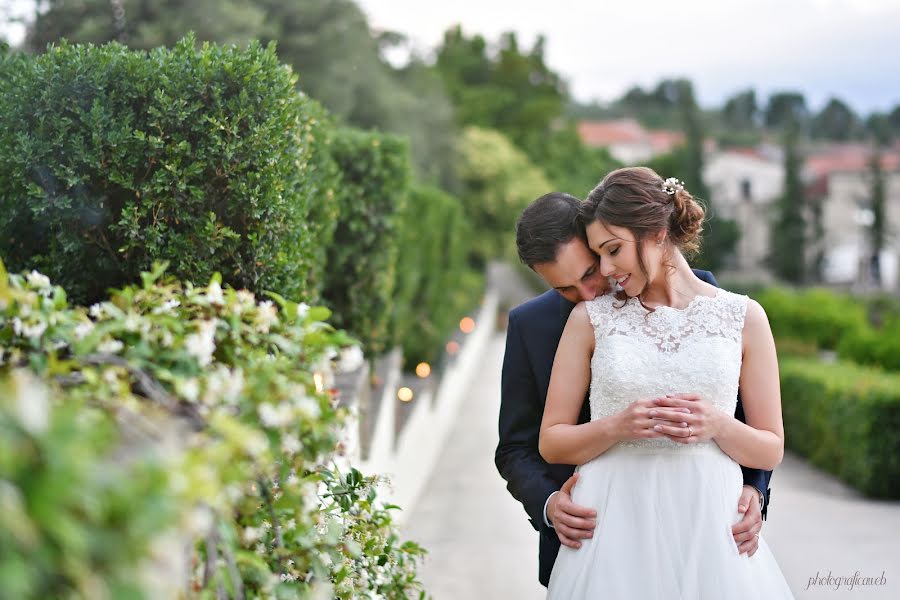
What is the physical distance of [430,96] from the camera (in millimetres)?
25422

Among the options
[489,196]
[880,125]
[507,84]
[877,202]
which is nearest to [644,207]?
[489,196]

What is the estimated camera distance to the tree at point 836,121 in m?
110

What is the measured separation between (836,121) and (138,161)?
391ft

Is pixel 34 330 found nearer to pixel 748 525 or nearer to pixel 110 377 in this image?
pixel 110 377

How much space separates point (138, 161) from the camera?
345 cm

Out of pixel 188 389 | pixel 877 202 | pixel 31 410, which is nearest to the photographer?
pixel 31 410

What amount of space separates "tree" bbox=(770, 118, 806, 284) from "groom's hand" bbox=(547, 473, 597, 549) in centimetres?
5438

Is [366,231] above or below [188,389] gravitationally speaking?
above

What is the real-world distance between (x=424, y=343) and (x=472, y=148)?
20.9 meters

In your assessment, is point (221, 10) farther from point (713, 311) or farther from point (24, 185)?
point (713, 311)

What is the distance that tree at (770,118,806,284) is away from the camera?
54.1 metres

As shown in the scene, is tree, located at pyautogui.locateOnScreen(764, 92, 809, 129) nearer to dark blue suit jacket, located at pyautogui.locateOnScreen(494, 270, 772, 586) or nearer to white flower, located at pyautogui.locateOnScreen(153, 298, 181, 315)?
dark blue suit jacket, located at pyautogui.locateOnScreen(494, 270, 772, 586)

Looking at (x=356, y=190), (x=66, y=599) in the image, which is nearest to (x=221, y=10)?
(x=356, y=190)

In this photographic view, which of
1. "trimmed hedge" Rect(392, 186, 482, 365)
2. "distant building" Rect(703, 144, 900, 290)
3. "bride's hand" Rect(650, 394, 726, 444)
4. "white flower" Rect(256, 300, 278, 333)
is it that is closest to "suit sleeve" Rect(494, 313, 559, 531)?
"bride's hand" Rect(650, 394, 726, 444)
